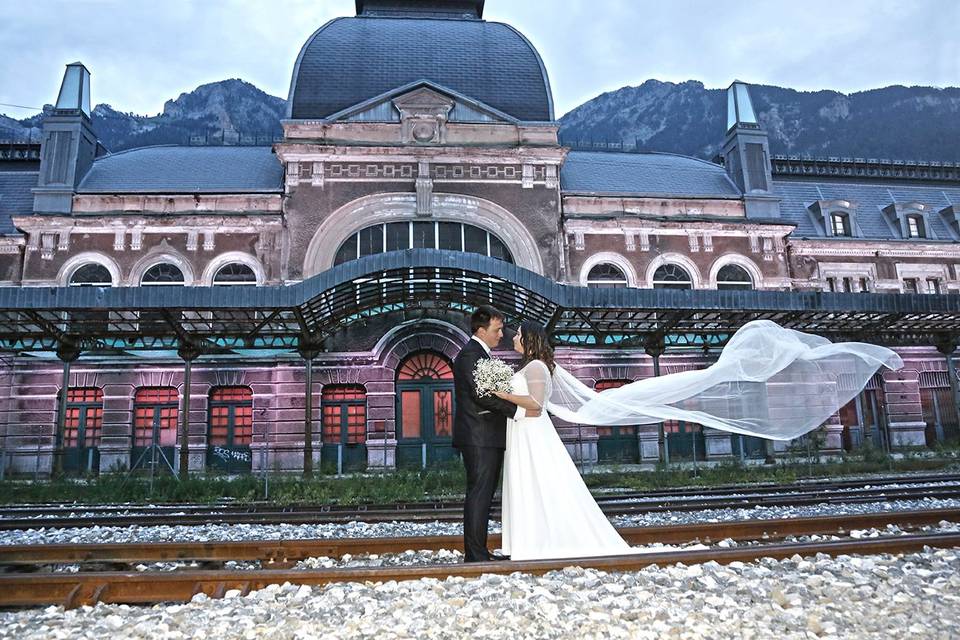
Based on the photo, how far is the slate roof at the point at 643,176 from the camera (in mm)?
25891

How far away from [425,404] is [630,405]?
16146 mm

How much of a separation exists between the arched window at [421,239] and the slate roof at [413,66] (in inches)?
194

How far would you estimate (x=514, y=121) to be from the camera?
78.1 feet

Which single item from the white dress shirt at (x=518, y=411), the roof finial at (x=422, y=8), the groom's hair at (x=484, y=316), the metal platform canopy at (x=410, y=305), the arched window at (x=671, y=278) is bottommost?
the white dress shirt at (x=518, y=411)

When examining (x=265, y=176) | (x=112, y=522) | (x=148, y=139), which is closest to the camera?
(x=112, y=522)

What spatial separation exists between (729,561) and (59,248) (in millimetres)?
24056

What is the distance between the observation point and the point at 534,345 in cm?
576

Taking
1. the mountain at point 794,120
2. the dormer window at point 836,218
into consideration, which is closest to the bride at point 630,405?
the dormer window at point 836,218

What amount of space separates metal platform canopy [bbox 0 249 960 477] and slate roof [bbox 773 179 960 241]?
8065 millimetres

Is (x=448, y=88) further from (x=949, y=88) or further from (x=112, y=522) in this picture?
(x=949, y=88)

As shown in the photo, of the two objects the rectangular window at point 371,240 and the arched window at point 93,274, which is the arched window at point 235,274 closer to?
the arched window at point 93,274

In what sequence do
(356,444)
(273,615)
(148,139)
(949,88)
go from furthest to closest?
(949,88), (148,139), (356,444), (273,615)

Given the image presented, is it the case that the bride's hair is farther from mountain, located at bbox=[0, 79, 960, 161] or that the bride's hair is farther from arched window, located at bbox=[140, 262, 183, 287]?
mountain, located at bbox=[0, 79, 960, 161]

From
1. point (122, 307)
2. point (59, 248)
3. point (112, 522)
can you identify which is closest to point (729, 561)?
point (112, 522)
